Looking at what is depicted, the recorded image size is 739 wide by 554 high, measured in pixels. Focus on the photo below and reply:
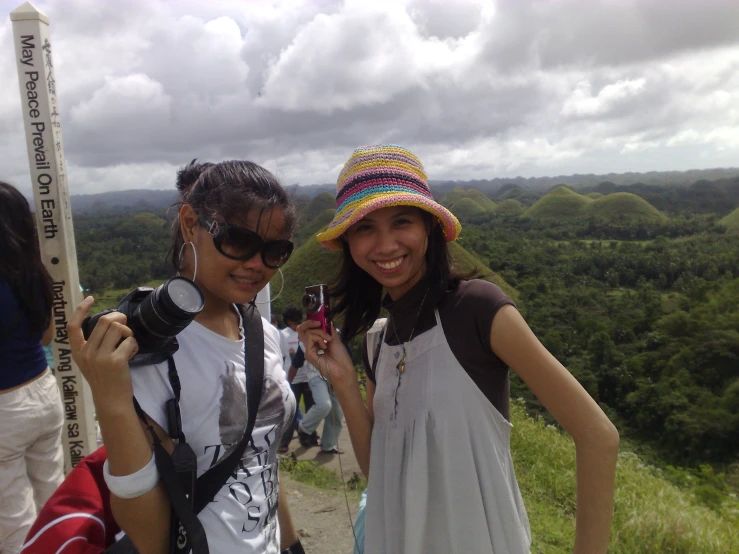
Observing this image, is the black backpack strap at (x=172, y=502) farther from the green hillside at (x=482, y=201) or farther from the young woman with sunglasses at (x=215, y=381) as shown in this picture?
the green hillside at (x=482, y=201)

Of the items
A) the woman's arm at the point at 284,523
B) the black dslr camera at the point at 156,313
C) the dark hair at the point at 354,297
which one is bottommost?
the woman's arm at the point at 284,523

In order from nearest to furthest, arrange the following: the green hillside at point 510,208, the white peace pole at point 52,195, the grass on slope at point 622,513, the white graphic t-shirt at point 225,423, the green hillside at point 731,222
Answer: the white graphic t-shirt at point 225,423, the white peace pole at point 52,195, the grass on slope at point 622,513, the green hillside at point 731,222, the green hillside at point 510,208

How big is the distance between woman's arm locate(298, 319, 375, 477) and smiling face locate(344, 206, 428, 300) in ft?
0.90

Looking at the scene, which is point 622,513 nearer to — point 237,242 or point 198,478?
point 198,478

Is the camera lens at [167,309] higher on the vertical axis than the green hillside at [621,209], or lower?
higher

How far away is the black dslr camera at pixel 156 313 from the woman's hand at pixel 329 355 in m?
0.55

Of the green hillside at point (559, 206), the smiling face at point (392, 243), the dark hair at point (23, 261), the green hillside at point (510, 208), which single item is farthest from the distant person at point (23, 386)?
the green hillside at point (510, 208)

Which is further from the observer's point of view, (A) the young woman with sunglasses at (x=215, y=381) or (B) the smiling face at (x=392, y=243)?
(B) the smiling face at (x=392, y=243)

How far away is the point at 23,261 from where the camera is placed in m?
2.77

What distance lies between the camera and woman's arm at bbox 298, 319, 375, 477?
1703mm

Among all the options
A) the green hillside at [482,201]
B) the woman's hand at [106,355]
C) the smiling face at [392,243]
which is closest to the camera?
the woman's hand at [106,355]

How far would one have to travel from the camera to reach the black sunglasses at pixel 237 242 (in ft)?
4.74

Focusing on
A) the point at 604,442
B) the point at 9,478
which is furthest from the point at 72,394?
the point at 604,442

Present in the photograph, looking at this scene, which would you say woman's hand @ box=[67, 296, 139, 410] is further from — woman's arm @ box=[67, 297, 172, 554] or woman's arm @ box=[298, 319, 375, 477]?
woman's arm @ box=[298, 319, 375, 477]
